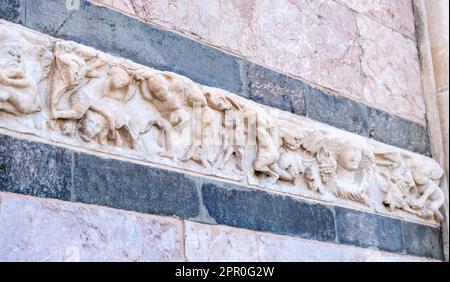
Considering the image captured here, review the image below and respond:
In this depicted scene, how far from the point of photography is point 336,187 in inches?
157

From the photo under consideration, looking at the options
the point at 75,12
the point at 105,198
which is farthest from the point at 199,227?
the point at 75,12

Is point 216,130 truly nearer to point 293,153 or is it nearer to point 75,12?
point 293,153

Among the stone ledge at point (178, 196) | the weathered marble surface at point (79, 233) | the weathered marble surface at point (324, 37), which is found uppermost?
the weathered marble surface at point (324, 37)

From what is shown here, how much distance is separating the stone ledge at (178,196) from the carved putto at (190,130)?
58 mm

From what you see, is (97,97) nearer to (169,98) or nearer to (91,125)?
(91,125)

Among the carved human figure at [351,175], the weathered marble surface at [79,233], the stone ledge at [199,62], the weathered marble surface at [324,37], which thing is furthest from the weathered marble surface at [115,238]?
the weathered marble surface at [324,37]

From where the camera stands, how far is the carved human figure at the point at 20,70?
2877 mm

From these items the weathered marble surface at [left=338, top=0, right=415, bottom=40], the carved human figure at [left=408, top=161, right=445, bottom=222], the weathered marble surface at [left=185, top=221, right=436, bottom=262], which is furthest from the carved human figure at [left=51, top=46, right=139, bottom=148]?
the carved human figure at [left=408, top=161, right=445, bottom=222]

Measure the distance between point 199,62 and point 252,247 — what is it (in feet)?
2.70

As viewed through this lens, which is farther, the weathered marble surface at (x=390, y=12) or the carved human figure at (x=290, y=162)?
the weathered marble surface at (x=390, y=12)

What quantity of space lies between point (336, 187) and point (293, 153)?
293 mm

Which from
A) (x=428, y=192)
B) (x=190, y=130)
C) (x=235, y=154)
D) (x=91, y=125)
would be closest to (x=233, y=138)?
(x=235, y=154)

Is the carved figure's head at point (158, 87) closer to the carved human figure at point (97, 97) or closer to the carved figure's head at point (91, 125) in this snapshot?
the carved human figure at point (97, 97)

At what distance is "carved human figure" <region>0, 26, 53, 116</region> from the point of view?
113 inches
